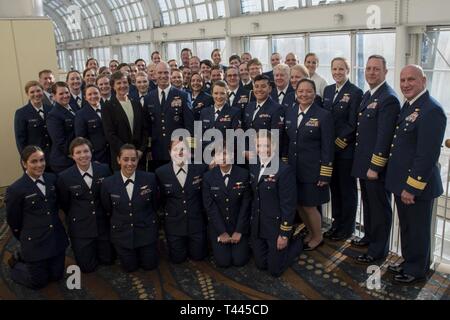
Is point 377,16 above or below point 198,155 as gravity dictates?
above

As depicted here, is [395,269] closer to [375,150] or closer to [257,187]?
[375,150]

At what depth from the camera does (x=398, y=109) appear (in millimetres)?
3525

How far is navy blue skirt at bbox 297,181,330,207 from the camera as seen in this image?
4.09 metres

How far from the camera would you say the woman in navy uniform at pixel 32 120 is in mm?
5352

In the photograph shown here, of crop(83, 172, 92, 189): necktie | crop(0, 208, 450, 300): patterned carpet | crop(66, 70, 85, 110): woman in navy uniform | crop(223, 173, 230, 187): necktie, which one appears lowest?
crop(0, 208, 450, 300): patterned carpet

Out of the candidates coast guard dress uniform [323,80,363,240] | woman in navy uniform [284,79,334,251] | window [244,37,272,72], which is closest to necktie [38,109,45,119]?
woman in navy uniform [284,79,334,251]

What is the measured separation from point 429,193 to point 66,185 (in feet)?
10.5

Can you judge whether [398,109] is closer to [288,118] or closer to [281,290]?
[288,118]

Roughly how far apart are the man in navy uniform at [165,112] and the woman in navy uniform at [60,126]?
0.96m

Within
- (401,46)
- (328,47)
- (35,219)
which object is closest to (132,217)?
(35,219)

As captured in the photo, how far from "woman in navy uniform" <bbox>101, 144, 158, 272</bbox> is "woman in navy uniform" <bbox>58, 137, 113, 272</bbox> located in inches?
5.3

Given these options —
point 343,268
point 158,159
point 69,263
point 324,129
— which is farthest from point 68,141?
point 343,268

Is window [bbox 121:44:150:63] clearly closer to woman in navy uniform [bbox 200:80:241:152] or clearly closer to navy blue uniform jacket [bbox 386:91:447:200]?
woman in navy uniform [bbox 200:80:241:152]

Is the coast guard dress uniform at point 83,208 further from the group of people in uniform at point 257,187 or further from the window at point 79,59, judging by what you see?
the window at point 79,59
